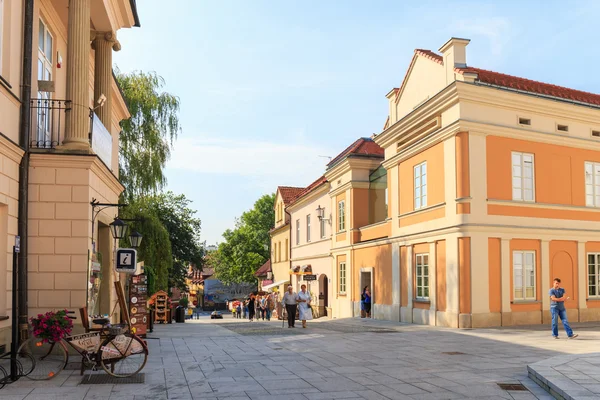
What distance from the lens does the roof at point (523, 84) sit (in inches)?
797

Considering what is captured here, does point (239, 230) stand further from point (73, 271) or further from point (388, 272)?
point (73, 271)

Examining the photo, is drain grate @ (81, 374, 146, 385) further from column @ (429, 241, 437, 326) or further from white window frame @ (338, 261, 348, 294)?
white window frame @ (338, 261, 348, 294)

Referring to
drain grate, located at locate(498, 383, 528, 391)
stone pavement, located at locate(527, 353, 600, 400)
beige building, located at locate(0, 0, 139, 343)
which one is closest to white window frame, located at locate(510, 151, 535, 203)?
stone pavement, located at locate(527, 353, 600, 400)

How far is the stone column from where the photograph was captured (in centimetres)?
1600

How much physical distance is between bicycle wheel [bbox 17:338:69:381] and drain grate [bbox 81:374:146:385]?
465 millimetres

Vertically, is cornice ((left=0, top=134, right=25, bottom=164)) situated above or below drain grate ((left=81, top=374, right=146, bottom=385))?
above

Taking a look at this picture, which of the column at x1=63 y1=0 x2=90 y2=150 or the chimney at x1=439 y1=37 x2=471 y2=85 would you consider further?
the chimney at x1=439 y1=37 x2=471 y2=85

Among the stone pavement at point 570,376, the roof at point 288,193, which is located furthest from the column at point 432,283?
the roof at point 288,193

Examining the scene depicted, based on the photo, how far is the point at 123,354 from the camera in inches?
379

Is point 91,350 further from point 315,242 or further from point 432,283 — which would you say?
point 315,242

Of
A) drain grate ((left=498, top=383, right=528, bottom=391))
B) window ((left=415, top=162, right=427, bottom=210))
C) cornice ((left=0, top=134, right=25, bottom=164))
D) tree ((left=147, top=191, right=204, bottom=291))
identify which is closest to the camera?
drain grate ((left=498, top=383, right=528, bottom=391))

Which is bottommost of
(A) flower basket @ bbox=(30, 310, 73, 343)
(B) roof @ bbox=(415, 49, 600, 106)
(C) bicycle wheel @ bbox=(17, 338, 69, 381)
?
(C) bicycle wheel @ bbox=(17, 338, 69, 381)

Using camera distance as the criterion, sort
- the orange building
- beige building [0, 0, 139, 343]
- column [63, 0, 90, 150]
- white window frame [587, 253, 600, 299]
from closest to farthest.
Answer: beige building [0, 0, 139, 343], column [63, 0, 90, 150], the orange building, white window frame [587, 253, 600, 299]

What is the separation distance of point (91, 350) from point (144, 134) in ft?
69.5
